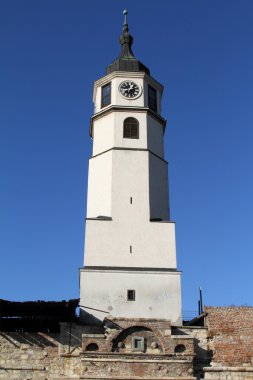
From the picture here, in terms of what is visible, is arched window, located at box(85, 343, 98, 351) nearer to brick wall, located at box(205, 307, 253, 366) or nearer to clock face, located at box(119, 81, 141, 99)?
brick wall, located at box(205, 307, 253, 366)

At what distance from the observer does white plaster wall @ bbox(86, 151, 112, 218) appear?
968 inches

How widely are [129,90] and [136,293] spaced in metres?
10.8

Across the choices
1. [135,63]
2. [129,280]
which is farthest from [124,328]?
[135,63]

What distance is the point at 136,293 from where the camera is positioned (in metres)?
22.4

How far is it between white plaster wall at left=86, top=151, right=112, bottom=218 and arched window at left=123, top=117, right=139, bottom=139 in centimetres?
136

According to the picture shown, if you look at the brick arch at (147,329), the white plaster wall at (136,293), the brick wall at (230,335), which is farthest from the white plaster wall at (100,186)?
the brick wall at (230,335)

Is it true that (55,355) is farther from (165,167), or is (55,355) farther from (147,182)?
(165,167)

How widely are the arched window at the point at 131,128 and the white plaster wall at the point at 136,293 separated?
278 inches

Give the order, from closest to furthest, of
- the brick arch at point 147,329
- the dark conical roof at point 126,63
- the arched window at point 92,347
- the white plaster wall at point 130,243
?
the arched window at point 92,347
the brick arch at point 147,329
the white plaster wall at point 130,243
the dark conical roof at point 126,63

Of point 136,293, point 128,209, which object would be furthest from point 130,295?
point 128,209

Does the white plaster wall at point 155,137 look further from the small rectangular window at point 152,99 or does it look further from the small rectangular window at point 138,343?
the small rectangular window at point 138,343

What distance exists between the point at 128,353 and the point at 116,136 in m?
10.6

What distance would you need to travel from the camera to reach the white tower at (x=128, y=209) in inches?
877

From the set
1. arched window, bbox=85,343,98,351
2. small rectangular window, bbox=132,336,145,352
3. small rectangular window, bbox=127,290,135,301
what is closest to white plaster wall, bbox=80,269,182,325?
small rectangular window, bbox=127,290,135,301
